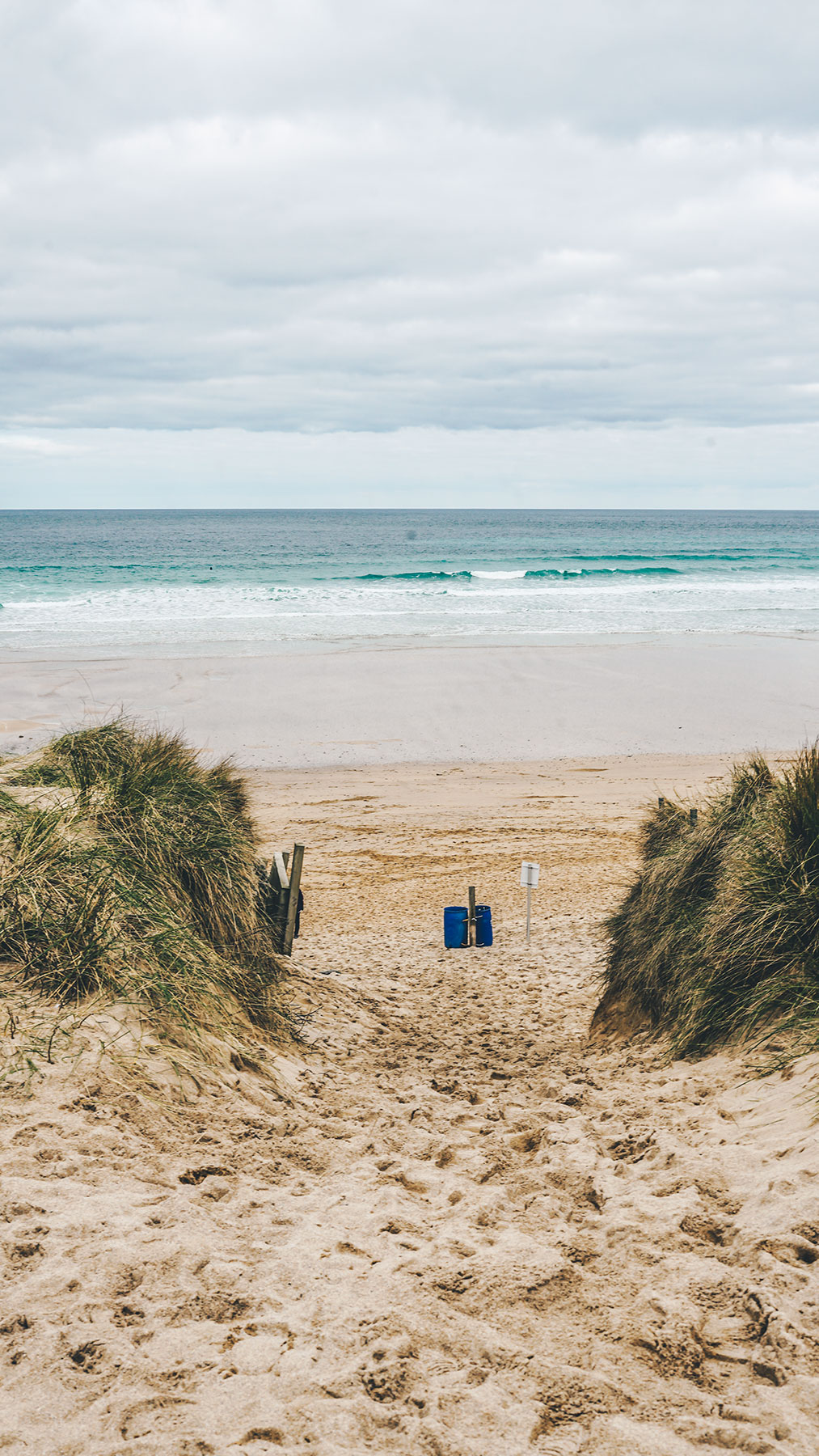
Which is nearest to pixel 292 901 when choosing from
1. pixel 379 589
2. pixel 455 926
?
pixel 455 926

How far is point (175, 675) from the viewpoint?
69.4ft

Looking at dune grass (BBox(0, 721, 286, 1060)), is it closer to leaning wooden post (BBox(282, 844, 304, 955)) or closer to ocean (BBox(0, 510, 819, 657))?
leaning wooden post (BBox(282, 844, 304, 955))

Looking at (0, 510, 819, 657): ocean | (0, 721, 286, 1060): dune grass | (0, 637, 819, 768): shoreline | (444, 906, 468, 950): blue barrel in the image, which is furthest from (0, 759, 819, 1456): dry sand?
(0, 510, 819, 657): ocean

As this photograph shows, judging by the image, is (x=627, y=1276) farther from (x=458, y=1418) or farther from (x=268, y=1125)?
(x=268, y=1125)

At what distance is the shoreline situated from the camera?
1554 centimetres

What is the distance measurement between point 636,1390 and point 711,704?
1727 cm

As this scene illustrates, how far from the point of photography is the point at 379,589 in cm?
4200

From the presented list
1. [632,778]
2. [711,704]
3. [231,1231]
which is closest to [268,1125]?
[231,1231]

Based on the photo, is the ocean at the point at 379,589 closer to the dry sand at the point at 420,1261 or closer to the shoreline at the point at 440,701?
the shoreline at the point at 440,701

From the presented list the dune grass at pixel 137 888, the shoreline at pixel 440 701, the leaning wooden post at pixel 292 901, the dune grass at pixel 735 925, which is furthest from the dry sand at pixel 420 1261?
the shoreline at pixel 440 701

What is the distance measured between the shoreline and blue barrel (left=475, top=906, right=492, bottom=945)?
21.0 feet

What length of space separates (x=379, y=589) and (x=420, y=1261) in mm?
39941

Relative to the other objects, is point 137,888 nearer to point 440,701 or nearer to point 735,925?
→ point 735,925

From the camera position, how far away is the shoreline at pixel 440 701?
51.0 ft
